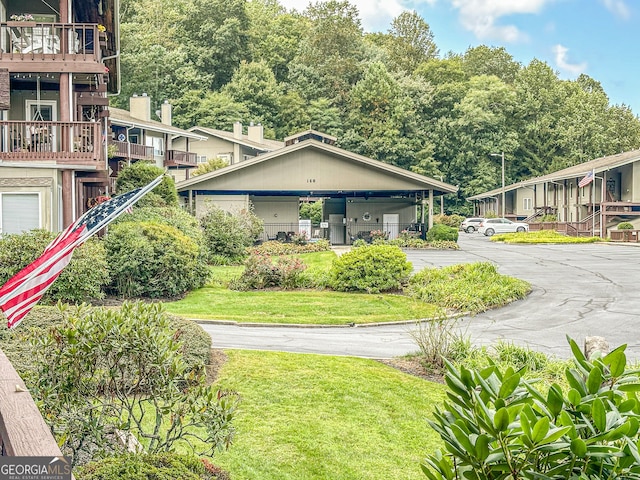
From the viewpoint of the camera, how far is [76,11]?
26.4 m

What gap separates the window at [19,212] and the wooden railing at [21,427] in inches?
755

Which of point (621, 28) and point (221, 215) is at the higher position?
point (621, 28)

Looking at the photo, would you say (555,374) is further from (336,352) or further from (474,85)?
(474,85)

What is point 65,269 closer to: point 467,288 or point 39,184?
point 39,184

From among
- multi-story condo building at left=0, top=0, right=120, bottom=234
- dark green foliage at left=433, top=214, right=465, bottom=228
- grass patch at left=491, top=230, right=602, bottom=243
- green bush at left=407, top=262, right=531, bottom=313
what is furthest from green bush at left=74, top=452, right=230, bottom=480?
dark green foliage at left=433, top=214, right=465, bottom=228

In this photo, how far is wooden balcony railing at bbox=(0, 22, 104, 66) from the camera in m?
21.2

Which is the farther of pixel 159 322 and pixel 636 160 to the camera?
→ pixel 636 160

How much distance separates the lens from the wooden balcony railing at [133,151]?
40.6 m

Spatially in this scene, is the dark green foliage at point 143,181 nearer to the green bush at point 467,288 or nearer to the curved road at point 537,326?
the green bush at point 467,288

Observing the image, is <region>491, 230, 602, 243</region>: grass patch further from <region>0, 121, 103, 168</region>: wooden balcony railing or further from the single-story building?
<region>0, 121, 103, 168</region>: wooden balcony railing

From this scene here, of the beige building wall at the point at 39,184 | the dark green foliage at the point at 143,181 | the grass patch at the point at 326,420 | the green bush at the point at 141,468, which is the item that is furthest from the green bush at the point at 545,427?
the dark green foliage at the point at 143,181

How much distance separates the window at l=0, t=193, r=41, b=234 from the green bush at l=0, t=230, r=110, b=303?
2895mm

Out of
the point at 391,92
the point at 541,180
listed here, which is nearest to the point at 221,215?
the point at 541,180

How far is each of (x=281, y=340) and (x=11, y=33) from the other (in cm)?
1387
